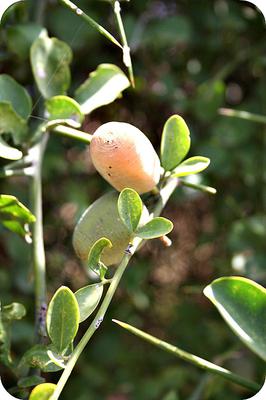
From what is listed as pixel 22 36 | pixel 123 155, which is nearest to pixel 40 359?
pixel 123 155

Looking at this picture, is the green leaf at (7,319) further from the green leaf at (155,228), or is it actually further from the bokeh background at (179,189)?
the bokeh background at (179,189)

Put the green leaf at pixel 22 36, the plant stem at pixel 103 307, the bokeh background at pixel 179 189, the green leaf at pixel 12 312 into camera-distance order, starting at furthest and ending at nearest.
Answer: the bokeh background at pixel 179 189 → the green leaf at pixel 22 36 → the green leaf at pixel 12 312 → the plant stem at pixel 103 307

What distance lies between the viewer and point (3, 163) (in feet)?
2.04

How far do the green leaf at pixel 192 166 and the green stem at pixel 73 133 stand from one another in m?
0.07

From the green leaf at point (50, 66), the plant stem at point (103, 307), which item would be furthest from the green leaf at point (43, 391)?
the green leaf at point (50, 66)

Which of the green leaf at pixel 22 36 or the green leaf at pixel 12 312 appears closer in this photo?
the green leaf at pixel 12 312

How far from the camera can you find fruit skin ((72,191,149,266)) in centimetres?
43

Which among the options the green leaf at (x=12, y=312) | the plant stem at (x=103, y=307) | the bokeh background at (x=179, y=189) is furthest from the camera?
the bokeh background at (x=179, y=189)

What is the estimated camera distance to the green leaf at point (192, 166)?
45 centimetres

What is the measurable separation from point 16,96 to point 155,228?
0.60 ft

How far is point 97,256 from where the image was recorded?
1.30 ft

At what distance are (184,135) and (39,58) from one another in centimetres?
17

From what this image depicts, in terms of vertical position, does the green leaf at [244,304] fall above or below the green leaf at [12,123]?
below

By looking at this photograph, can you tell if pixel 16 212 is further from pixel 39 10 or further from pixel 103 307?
pixel 39 10
